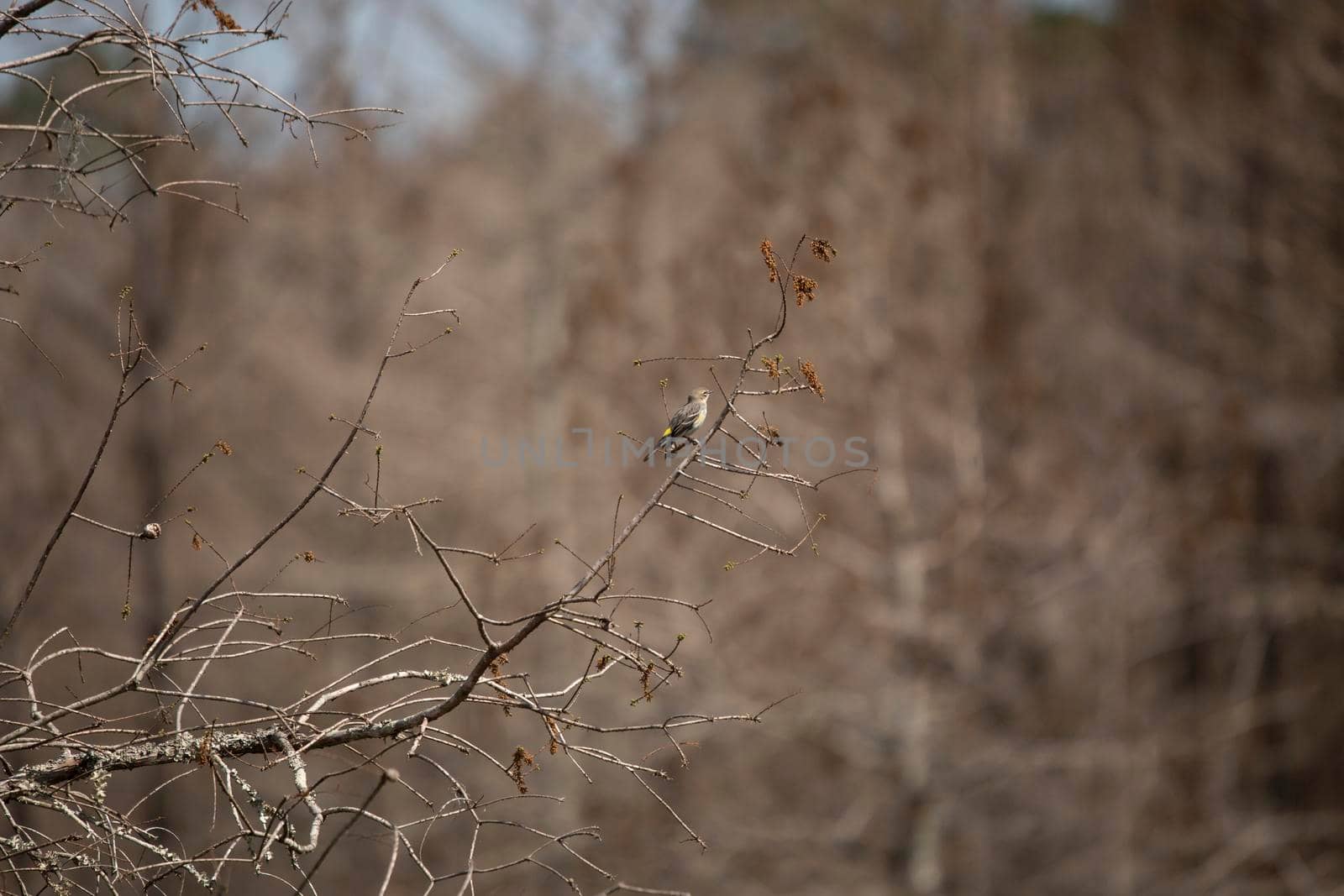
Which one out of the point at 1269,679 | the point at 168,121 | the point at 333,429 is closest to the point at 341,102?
the point at 168,121

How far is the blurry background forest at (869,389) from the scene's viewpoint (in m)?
8.37

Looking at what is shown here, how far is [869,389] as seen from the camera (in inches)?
327

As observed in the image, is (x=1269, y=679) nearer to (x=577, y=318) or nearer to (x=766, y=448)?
(x=577, y=318)

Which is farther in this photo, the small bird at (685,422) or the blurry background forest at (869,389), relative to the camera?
the blurry background forest at (869,389)

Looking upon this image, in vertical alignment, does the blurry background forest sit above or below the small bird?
above

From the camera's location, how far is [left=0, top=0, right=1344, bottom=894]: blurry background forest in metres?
8.37

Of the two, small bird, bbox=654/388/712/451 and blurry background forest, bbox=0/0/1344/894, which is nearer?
small bird, bbox=654/388/712/451

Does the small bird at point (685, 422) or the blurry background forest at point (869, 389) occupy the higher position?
the blurry background forest at point (869, 389)

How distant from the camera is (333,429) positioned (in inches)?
510

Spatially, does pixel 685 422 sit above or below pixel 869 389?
below

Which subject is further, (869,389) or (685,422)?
(869,389)

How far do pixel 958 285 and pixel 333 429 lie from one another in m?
8.08

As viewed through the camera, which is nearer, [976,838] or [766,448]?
[766,448]

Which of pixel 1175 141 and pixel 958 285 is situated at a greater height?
pixel 1175 141
